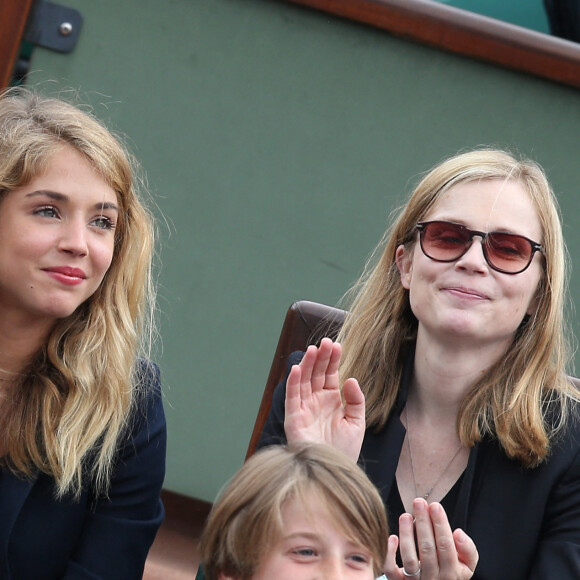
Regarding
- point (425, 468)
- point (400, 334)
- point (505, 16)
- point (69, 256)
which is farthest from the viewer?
point (505, 16)

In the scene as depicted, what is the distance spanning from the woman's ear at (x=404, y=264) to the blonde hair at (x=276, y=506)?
23.1 inches

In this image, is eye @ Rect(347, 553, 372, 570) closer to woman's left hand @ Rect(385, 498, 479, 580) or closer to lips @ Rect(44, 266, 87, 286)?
woman's left hand @ Rect(385, 498, 479, 580)

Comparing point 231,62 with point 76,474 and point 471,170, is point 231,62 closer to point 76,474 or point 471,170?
point 471,170

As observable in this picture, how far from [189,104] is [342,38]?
458mm

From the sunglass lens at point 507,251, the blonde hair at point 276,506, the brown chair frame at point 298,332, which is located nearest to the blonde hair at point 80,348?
the brown chair frame at point 298,332

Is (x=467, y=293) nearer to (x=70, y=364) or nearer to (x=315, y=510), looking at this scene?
(x=315, y=510)

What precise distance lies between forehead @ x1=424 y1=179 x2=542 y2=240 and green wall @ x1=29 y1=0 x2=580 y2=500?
975 mm

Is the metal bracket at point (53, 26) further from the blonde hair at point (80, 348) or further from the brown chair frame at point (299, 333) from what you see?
the brown chair frame at point (299, 333)

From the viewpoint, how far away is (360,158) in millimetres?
3104

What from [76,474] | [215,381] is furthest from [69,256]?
[215,381]

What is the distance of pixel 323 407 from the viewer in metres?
1.91

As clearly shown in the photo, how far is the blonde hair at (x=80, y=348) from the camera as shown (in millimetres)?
1963

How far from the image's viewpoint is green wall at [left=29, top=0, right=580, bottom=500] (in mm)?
3076

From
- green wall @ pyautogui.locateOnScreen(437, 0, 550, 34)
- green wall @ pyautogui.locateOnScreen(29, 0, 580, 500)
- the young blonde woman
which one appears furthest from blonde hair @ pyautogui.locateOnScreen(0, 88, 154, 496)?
green wall @ pyautogui.locateOnScreen(437, 0, 550, 34)
